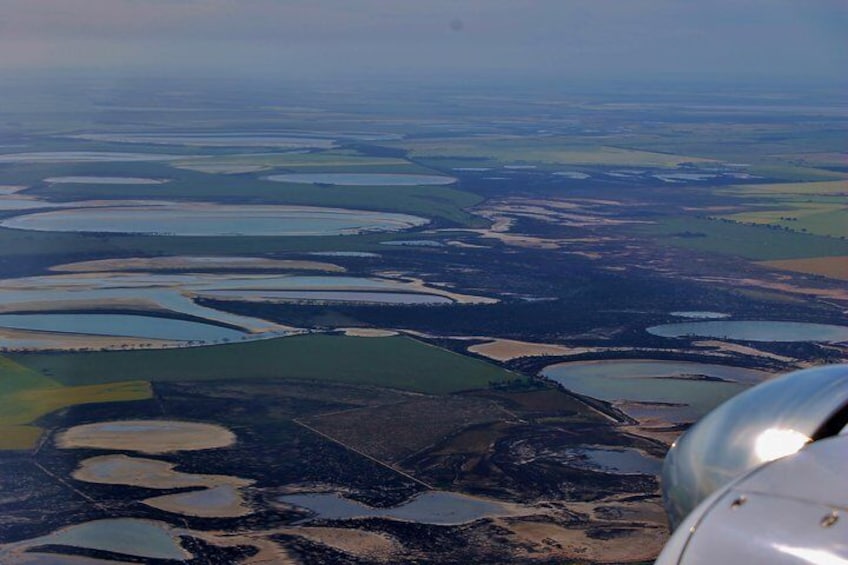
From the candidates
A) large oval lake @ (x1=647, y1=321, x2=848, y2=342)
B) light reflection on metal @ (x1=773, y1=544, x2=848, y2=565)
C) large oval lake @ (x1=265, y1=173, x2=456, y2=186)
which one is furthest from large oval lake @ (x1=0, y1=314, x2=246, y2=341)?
large oval lake @ (x1=265, y1=173, x2=456, y2=186)

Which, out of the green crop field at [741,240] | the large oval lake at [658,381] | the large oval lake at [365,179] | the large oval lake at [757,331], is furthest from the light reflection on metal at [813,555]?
the large oval lake at [365,179]


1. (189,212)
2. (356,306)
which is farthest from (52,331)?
(189,212)

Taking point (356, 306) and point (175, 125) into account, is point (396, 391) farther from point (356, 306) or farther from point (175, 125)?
point (175, 125)

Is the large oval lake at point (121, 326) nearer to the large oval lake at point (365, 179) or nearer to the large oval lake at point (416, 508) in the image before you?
the large oval lake at point (416, 508)

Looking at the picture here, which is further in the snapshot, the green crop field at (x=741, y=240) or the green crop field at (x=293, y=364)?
the green crop field at (x=741, y=240)

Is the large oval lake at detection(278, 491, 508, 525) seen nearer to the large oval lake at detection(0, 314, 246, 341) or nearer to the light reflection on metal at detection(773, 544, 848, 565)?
the large oval lake at detection(0, 314, 246, 341)
